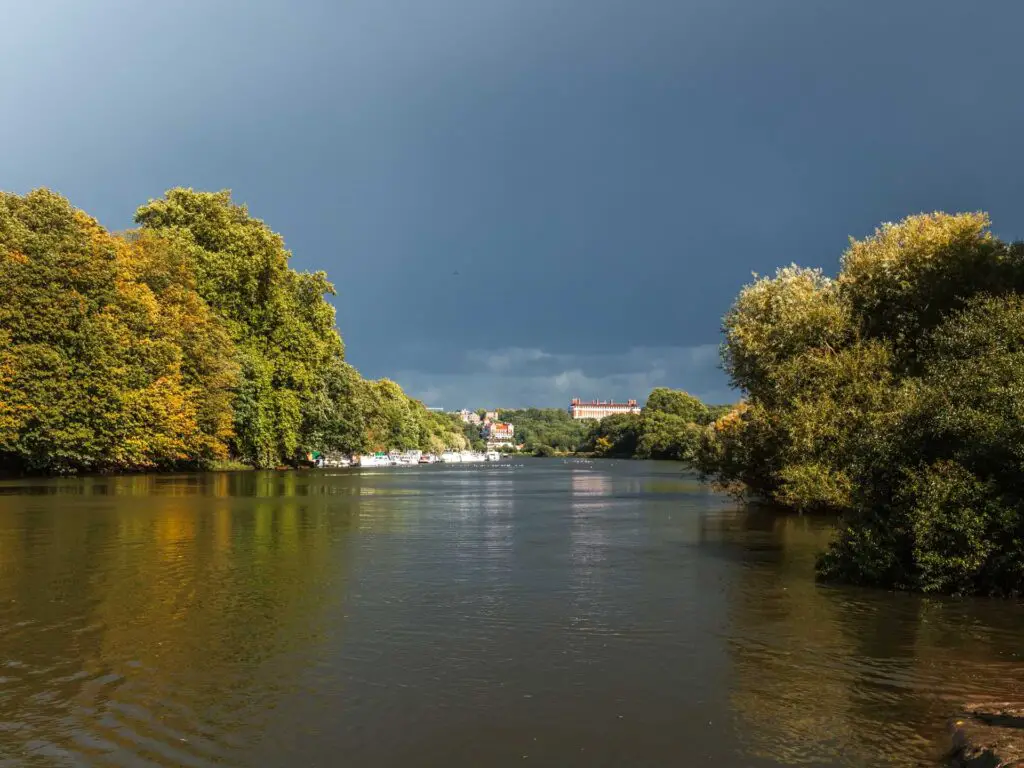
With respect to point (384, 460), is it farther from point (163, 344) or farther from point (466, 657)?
point (466, 657)

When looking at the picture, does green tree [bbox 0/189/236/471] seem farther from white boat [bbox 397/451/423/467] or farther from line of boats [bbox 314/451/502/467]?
white boat [bbox 397/451/423/467]

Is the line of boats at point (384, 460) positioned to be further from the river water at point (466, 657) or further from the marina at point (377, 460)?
the river water at point (466, 657)

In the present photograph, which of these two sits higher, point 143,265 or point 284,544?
point 143,265

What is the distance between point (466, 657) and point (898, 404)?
43.8 feet

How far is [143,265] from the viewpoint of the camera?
209 feet

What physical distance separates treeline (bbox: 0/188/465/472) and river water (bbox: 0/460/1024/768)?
114 ft

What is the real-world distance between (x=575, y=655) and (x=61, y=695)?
21.8ft

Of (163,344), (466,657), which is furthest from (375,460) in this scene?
(466,657)

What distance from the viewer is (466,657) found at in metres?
11.5

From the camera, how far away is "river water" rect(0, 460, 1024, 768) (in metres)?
8.18

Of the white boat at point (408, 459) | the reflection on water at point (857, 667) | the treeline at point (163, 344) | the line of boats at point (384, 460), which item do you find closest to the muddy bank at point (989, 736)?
the reflection on water at point (857, 667)

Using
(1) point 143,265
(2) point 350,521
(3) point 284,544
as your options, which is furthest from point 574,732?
(1) point 143,265

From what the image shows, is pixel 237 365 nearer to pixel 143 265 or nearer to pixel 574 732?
pixel 143 265

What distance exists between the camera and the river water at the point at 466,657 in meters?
8.18
